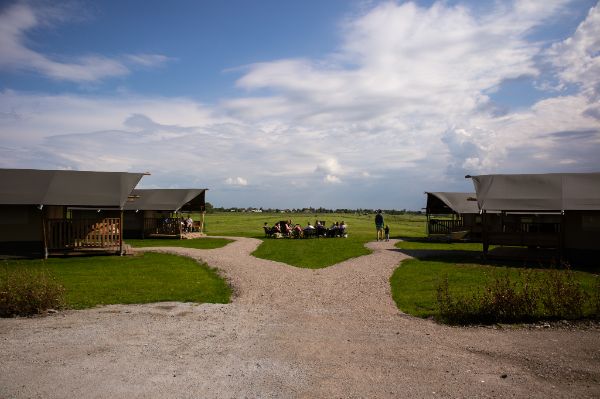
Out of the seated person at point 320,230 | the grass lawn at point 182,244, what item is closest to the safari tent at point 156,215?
the grass lawn at point 182,244

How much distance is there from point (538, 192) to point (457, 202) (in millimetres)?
15884

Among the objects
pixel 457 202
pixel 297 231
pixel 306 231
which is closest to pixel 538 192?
pixel 457 202

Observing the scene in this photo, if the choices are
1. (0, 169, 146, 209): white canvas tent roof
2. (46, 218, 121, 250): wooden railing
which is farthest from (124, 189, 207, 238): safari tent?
(46, 218, 121, 250): wooden railing

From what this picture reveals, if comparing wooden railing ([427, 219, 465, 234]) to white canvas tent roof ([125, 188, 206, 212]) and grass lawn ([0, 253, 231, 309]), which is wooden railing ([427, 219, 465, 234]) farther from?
grass lawn ([0, 253, 231, 309])

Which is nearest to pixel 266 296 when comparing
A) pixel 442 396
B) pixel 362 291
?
pixel 362 291

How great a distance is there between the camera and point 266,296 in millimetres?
13414

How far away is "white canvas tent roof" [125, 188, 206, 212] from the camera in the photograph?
3618 centimetres

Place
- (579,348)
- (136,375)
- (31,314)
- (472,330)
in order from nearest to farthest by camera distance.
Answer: (136,375) < (579,348) < (472,330) < (31,314)

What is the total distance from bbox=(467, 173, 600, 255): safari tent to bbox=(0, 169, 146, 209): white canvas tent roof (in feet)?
66.6

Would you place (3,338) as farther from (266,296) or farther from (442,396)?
(442,396)

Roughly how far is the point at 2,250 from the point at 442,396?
2384 centimetres

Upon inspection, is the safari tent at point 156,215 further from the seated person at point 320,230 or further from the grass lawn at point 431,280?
the grass lawn at point 431,280

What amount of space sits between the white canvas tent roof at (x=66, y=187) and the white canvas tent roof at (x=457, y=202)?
25187 mm

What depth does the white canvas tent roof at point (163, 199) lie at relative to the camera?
36.2 metres
